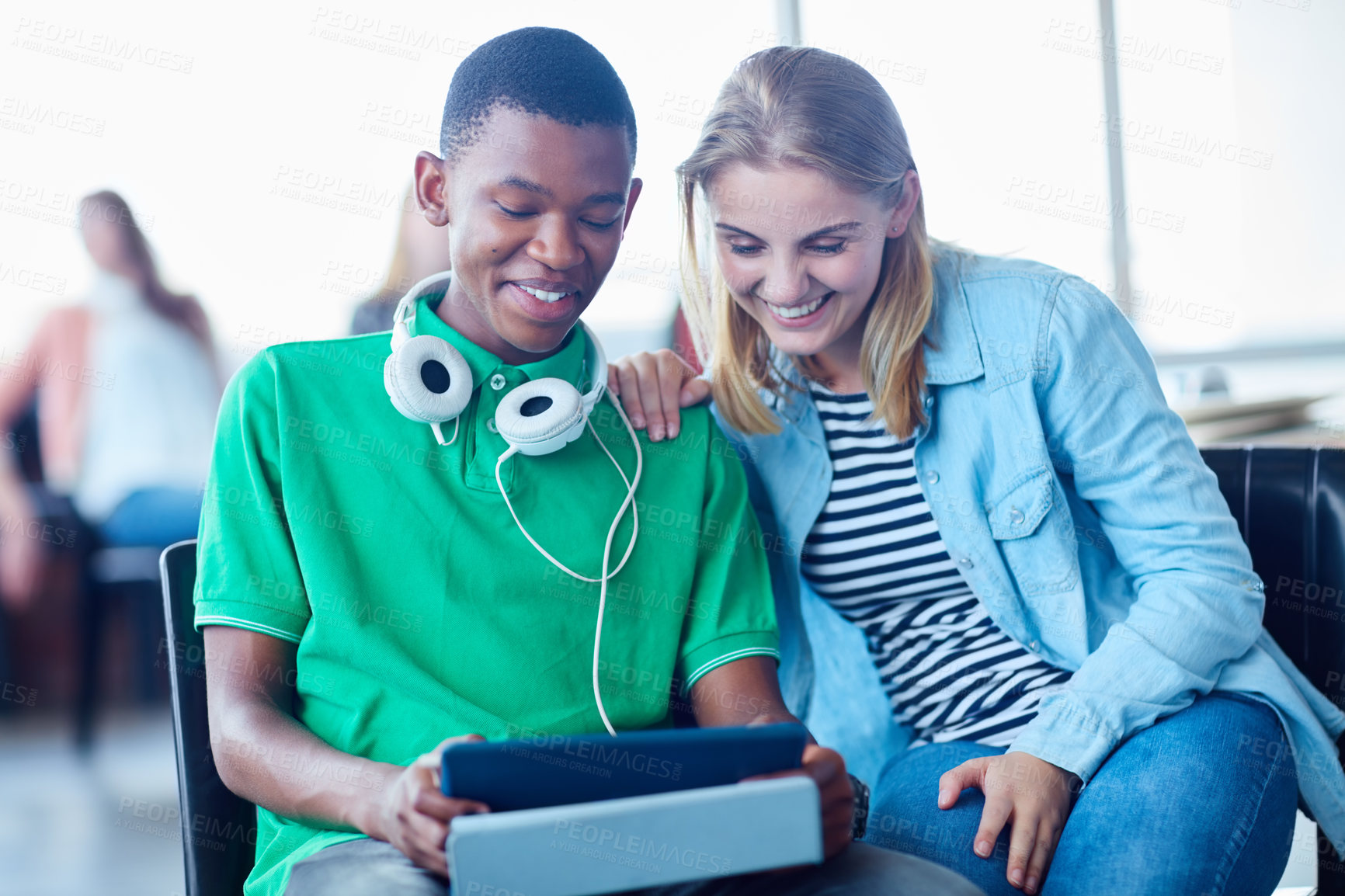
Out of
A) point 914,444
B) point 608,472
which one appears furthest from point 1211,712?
point 608,472

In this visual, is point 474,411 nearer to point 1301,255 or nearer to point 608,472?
point 608,472

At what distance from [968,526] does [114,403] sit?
8.49 ft

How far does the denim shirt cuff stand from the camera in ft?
3.58

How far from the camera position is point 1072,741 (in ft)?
3.59

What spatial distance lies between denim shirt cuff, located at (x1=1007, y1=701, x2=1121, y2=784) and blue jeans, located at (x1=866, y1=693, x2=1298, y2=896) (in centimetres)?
2

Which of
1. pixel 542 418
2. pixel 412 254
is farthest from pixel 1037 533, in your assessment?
pixel 412 254

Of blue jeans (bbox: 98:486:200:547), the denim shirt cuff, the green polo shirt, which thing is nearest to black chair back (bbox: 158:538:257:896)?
the green polo shirt

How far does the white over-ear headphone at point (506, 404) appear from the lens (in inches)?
41.2

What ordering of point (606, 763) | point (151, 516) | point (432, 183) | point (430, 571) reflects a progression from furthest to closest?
point (151, 516), point (432, 183), point (430, 571), point (606, 763)

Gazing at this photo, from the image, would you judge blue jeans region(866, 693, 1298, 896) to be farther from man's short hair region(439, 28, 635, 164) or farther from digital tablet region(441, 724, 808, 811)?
man's short hair region(439, 28, 635, 164)

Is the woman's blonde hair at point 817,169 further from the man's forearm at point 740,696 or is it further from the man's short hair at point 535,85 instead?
the man's forearm at point 740,696

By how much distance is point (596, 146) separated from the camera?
112cm

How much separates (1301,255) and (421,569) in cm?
438

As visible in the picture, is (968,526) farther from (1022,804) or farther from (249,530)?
(249,530)
